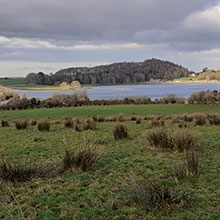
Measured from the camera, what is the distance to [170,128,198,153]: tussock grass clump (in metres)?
8.95

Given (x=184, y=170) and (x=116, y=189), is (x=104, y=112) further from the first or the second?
(x=116, y=189)

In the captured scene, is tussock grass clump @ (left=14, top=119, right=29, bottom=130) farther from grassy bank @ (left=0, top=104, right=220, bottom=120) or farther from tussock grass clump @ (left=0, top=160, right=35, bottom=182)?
tussock grass clump @ (left=0, top=160, right=35, bottom=182)

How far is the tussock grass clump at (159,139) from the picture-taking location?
966cm

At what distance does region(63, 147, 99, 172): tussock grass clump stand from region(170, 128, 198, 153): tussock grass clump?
10.4 ft

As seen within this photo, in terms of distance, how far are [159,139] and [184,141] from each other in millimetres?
1080

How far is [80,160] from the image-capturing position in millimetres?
7109

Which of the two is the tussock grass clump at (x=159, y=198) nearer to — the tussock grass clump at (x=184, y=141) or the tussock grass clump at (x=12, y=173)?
the tussock grass clump at (x=12, y=173)

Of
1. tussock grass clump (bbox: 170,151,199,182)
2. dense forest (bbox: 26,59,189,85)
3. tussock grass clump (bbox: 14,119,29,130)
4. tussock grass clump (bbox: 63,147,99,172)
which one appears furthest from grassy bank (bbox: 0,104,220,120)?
dense forest (bbox: 26,59,189,85)

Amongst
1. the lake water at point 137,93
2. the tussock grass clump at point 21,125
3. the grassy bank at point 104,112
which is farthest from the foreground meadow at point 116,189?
the lake water at point 137,93

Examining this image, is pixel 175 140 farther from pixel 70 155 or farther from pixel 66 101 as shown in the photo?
pixel 66 101

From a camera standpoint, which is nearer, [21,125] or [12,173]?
[12,173]

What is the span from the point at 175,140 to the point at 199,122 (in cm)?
985

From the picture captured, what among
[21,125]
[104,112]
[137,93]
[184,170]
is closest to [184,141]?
[184,170]

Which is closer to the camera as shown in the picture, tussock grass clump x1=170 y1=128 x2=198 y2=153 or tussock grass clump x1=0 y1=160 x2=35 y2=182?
tussock grass clump x1=0 y1=160 x2=35 y2=182
